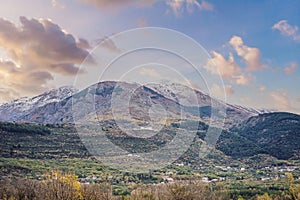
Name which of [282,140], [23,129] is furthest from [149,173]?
[282,140]

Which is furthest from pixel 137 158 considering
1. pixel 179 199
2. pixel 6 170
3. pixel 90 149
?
pixel 179 199

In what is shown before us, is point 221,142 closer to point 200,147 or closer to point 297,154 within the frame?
point 200,147

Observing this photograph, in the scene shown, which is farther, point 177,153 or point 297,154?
point 297,154

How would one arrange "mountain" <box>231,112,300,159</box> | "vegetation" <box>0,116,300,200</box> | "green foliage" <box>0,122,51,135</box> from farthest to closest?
"mountain" <box>231,112,300,159</box>
"green foliage" <box>0,122,51,135</box>
"vegetation" <box>0,116,300,200</box>

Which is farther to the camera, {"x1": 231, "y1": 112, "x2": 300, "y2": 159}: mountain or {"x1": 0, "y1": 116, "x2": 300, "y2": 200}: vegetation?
{"x1": 231, "y1": 112, "x2": 300, "y2": 159}: mountain

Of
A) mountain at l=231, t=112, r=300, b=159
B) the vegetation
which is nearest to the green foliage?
the vegetation

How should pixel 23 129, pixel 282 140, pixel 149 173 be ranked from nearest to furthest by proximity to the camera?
1. pixel 149 173
2. pixel 23 129
3. pixel 282 140

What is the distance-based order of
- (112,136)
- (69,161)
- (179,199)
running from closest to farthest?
(179,199) < (69,161) < (112,136)

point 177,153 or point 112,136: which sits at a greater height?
point 112,136

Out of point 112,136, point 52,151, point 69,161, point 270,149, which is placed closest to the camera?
point 69,161

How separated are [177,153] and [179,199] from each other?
83.0 m

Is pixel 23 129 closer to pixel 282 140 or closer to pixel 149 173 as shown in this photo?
pixel 149 173

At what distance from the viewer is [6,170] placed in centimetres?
8075

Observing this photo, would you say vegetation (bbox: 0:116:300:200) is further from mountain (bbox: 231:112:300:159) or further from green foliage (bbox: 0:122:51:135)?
mountain (bbox: 231:112:300:159)
